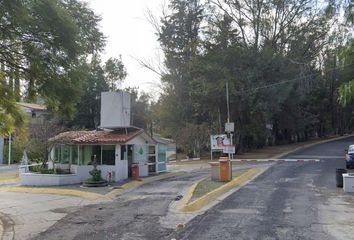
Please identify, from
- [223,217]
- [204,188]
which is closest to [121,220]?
[223,217]

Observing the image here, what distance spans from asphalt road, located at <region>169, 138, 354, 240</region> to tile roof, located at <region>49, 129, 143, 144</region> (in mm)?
7847

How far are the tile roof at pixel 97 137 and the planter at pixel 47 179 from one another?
206 centimetres

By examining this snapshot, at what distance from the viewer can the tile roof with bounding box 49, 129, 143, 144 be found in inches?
1007

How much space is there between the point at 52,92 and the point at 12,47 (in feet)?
4.21

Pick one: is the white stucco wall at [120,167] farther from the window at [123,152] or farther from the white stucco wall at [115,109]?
the white stucco wall at [115,109]

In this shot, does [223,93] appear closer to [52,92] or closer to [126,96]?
[126,96]

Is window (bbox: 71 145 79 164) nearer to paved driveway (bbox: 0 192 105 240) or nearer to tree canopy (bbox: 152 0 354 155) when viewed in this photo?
paved driveway (bbox: 0 192 105 240)

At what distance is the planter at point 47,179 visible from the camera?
24500 millimetres

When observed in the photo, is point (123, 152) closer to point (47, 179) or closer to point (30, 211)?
point (47, 179)

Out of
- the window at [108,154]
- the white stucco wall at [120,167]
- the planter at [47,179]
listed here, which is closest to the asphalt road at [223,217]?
Result: the white stucco wall at [120,167]

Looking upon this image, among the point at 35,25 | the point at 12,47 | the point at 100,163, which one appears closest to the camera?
the point at 35,25

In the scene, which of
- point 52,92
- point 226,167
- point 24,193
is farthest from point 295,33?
point 52,92

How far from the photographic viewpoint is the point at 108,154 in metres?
25.8

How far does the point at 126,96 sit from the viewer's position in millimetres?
27500
